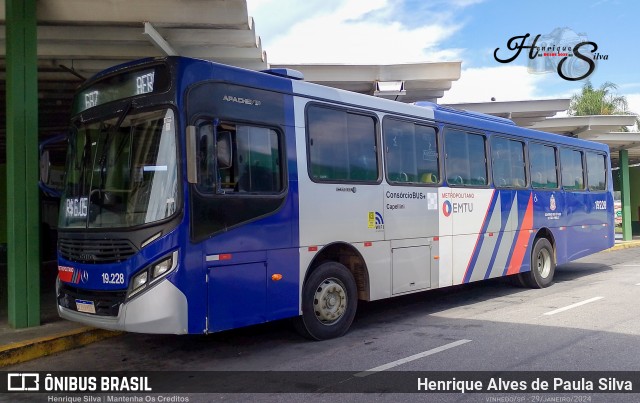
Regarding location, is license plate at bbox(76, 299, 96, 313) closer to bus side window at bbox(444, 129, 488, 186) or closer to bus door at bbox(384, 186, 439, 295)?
bus door at bbox(384, 186, 439, 295)

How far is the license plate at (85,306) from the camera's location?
234 inches

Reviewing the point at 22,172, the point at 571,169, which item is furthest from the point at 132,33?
the point at 571,169

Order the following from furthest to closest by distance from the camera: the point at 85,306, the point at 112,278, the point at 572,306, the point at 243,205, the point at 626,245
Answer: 1. the point at 626,245
2. the point at 572,306
3. the point at 243,205
4. the point at 85,306
5. the point at 112,278

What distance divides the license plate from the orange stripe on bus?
7.65m

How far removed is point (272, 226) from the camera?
254 inches

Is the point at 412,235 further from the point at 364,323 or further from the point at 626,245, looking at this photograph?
the point at 626,245

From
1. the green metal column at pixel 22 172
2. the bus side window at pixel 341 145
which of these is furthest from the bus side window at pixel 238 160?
the green metal column at pixel 22 172

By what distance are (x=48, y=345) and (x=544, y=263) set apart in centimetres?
956

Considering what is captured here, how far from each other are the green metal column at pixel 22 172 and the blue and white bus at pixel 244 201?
4.63ft

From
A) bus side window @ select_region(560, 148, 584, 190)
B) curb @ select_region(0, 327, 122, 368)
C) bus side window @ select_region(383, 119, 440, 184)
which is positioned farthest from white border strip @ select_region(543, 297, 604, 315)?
curb @ select_region(0, 327, 122, 368)

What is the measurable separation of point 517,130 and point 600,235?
14.8ft

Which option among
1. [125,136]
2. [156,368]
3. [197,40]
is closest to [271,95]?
[125,136]

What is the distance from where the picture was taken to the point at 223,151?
5969 mm

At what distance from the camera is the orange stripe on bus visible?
10820 mm
